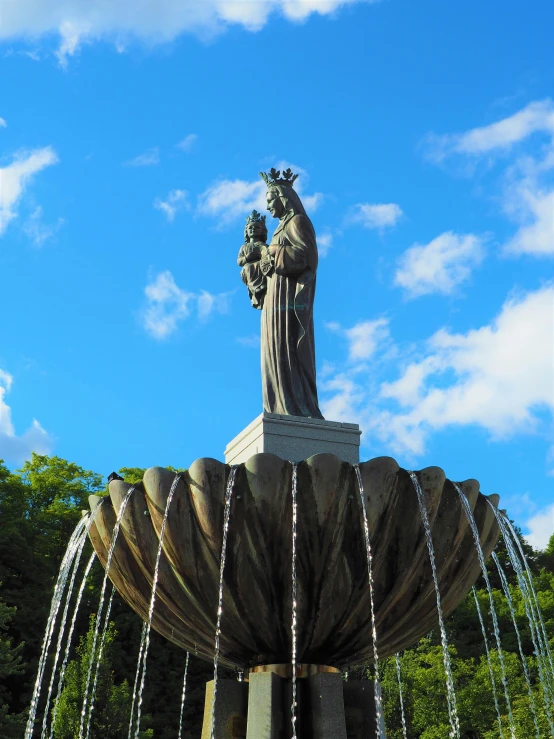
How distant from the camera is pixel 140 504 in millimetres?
7980

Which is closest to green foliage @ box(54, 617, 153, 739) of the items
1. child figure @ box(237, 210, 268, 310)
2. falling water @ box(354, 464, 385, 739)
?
child figure @ box(237, 210, 268, 310)

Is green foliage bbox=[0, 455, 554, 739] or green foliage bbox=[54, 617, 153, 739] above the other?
green foliage bbox=[0, 455, 554, 739]

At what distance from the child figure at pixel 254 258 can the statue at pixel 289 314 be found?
71mm

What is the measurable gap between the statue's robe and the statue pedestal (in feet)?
1.62

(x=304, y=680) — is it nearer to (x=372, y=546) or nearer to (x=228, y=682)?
(x=228, y=682)

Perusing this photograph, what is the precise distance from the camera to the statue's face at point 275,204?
10.3 meters

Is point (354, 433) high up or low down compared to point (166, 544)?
up

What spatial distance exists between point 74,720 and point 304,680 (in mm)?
15848

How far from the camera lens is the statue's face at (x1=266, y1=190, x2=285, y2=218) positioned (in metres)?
10.3

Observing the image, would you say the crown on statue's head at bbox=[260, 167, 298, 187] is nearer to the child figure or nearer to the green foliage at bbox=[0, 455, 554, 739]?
the child figure

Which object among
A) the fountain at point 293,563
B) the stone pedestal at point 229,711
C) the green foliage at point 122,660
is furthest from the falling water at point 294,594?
the green foliage at point 122,660

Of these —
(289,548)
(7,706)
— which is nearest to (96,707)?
(7,706)

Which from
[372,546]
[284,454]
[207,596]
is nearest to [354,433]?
[284,454]

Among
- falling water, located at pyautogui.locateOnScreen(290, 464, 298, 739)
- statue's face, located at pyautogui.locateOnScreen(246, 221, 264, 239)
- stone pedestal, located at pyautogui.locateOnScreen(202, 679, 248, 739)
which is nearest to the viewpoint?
falling water, located at pyautogui.locateOnScreen(290, 464, 298, 739)
